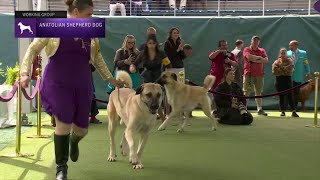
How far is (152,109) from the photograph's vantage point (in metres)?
4.59

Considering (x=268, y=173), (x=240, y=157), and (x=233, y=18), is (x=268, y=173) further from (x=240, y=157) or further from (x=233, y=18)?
(x=233, y=18)

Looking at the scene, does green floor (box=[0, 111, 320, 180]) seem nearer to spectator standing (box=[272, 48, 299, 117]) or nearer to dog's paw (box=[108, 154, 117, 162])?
dog's paw (box=[108, 154, 117, 162])

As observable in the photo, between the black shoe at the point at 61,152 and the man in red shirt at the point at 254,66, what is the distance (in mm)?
6942

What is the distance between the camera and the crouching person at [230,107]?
8625mm

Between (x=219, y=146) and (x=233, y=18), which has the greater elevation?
(x=233, y=18)

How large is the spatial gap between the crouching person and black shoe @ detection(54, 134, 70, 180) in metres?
5.16

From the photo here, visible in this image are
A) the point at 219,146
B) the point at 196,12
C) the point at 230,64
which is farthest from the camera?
the point at 196,12

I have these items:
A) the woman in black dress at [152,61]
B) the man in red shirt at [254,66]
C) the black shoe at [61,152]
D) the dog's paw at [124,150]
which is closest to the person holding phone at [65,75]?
the black shoe at [61,152]

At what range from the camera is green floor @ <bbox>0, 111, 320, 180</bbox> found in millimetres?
4426

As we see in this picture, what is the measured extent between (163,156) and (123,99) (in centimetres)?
95

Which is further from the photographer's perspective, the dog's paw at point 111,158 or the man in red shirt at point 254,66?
the man in red shirt at point 254,66

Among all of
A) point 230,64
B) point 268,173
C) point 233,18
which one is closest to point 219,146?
point 268,173
